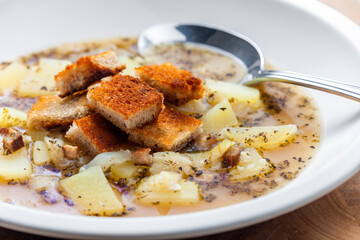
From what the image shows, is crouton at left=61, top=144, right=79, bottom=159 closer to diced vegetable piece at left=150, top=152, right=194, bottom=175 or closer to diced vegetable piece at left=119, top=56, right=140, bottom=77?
diced vegetable piece at left=150, top=152, right=194, bottom=175

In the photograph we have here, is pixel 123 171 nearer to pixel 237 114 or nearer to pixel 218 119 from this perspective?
pixel 218 119

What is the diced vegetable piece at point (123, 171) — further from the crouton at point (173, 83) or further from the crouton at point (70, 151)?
the crouton at point (173, 83)

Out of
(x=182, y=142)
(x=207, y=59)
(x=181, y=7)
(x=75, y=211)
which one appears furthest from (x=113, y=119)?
(x=181, y=7)

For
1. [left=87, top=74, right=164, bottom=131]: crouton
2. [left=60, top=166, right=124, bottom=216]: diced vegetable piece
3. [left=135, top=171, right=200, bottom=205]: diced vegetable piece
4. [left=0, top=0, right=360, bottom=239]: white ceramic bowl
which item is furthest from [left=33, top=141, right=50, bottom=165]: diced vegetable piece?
[left=0, top=0, right=360, bottom=239]: white ceramic bowl

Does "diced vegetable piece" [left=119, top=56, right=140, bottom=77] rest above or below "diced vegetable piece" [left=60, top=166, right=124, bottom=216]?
above

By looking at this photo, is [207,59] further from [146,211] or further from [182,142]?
[146,211]

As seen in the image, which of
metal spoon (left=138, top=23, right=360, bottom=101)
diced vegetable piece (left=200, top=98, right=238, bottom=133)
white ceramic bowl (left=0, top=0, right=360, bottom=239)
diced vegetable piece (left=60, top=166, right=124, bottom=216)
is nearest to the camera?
white ceramic bowl (left=0, top=0, right=360, bottom=239)
